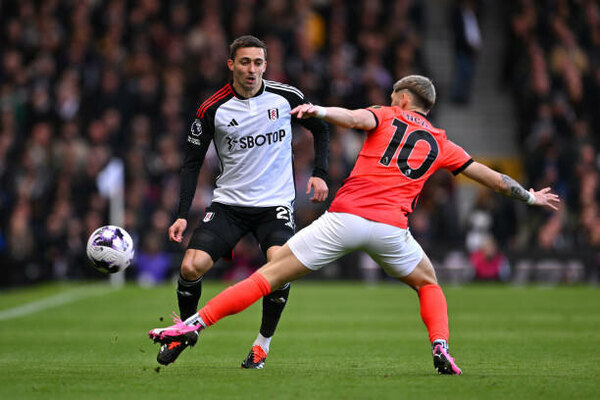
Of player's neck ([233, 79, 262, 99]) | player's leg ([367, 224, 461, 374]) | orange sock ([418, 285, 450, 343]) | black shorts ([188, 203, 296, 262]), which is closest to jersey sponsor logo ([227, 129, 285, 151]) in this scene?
player's neck ([233, 79, 262, 99])

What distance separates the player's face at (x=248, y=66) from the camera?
28.2 feet

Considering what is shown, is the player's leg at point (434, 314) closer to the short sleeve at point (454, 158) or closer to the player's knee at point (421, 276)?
the player's knee at point (421, 276)

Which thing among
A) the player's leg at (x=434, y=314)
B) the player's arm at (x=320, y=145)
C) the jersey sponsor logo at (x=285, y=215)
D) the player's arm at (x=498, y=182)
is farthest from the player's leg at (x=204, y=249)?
the player's arm at (x=498, y=182)

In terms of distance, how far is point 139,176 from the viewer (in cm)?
2188

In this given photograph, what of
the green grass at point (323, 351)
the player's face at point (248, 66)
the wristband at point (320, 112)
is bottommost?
the green grass at point (323, 351)

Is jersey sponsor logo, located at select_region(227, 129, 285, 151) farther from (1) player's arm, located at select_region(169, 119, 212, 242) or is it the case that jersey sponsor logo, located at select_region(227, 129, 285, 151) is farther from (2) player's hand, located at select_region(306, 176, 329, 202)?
(2) player's hand, located at select_region(306, 176, 329, 202)

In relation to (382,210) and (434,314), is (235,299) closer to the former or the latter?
(382,210)

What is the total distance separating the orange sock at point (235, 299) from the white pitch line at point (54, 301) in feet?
25.0

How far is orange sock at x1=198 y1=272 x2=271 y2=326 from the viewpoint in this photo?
7.73m

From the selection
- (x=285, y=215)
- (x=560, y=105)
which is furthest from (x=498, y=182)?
(x=560, y=105)

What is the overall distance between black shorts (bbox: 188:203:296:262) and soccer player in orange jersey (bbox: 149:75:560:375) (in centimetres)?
79

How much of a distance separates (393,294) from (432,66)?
10232 millimetres

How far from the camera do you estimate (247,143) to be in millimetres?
8836

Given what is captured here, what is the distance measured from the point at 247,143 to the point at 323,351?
2.51 m
